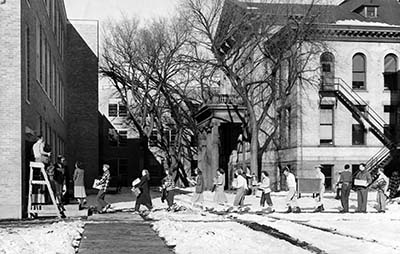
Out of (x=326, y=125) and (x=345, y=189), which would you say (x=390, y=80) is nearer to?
(x=326, y=125)

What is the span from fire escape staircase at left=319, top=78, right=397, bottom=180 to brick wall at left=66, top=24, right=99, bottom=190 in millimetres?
19894

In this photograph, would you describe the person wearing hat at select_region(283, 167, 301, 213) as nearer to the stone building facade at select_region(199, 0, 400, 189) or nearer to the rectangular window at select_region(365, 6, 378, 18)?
the stone building facade at select_region(199, 0, 400, 189)

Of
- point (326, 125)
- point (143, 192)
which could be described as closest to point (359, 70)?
point (326, 125)

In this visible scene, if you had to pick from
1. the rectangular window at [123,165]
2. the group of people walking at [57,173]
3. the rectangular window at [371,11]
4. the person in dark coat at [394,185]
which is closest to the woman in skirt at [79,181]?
the group of people walking at [57,173]

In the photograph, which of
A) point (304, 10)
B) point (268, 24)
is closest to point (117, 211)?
point (268, 24)

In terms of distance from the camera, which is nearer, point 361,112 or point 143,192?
point 143,192

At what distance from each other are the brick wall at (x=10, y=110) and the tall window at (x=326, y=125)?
28244 millimetres

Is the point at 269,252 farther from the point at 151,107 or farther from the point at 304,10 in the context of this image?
the point at 151,107

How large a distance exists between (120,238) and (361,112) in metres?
33.4

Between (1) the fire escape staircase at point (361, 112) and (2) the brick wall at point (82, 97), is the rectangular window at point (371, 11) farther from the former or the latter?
(2) the brick wall at point (82, 97)

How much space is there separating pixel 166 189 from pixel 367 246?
13.9 m

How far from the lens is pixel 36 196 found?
2338 centimetres

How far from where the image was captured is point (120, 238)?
14.4 meters

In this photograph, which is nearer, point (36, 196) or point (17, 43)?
point (17, 43)
